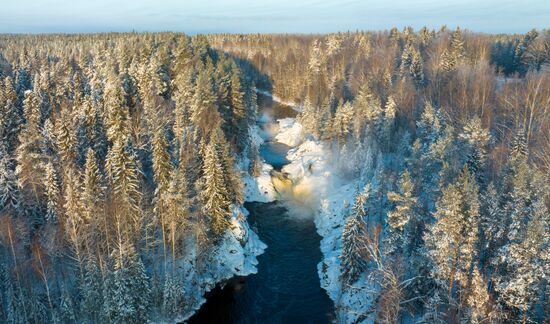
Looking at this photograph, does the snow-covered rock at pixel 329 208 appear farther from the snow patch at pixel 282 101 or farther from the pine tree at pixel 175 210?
the snow patch at pixel 282 101

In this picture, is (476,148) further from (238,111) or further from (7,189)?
(7,189)

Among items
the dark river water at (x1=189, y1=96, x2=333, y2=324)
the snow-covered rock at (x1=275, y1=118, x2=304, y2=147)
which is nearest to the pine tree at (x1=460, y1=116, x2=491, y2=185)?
the dark river water at (x1=189, y1=96, x2=333, y2=324)

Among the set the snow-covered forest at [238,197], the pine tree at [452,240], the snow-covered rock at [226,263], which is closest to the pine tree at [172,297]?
the snow-covered forest at [238,197]

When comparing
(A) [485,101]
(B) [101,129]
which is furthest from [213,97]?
(A) [485,101]

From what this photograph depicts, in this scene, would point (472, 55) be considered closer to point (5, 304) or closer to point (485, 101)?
point (485, 101)

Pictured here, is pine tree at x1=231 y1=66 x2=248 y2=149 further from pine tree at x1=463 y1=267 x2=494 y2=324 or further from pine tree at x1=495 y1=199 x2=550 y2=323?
pine tree at x1=495 y1=199 x2=550 y2=323

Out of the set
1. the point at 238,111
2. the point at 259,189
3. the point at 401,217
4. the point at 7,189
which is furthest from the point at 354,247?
the point at 238,111
